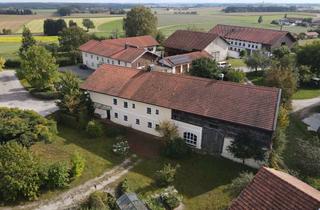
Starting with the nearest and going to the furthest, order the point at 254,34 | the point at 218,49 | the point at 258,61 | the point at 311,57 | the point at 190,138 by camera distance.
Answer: the point at 190,138
the point at 311,57
the point at 258,61
the point at 218,49
the point at 254,34

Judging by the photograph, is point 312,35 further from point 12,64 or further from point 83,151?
point 83,151

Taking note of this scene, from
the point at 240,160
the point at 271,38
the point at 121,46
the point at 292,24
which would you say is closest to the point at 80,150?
the point at 240,160

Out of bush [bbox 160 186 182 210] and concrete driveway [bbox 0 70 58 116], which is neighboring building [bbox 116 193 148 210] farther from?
concrete driveway [bbox 0 70 58 116]

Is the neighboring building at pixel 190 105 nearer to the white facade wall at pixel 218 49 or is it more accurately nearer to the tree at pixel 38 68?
the tree at pixel 38 68

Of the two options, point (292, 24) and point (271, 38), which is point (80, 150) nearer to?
point (271, 38)

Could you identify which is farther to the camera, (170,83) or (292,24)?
(292,24)

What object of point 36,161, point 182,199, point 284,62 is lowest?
point 182,199

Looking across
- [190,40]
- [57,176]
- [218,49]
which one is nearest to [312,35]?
[218,49]
